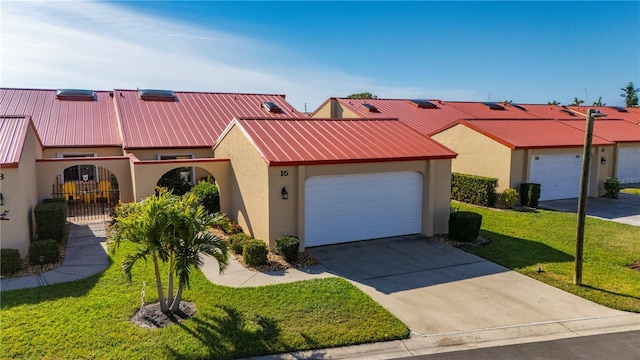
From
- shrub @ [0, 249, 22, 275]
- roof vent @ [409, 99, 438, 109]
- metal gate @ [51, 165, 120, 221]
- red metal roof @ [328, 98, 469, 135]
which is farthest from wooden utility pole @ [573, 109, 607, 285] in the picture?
roof vent @ [409, 99, 438, 109]

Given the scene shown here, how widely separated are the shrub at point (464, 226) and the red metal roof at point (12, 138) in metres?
12.6

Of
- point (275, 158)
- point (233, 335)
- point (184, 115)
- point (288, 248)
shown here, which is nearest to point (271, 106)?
point (184, 115)

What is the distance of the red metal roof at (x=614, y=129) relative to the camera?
83.1 ft

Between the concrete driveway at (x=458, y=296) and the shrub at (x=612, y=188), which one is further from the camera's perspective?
the shrub at (x=612, y=188)

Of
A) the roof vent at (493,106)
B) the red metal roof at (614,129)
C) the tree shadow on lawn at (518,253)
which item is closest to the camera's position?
the tree shadow on lawn at (518,253)

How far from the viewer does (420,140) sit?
623 inches

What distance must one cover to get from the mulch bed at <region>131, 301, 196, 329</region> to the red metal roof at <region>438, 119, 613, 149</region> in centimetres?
1662

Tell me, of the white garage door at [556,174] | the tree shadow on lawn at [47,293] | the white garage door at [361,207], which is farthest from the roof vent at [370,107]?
the tree shadow on lawn at [47,293]

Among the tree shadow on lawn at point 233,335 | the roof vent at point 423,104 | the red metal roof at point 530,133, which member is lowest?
the tree shadow on lawn at point 233,335

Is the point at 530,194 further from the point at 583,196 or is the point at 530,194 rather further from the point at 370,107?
the point at 370,107

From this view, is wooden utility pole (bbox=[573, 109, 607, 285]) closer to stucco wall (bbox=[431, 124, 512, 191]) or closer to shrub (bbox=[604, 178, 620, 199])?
stucco wall (bbox=[431, 124, 512, 191])

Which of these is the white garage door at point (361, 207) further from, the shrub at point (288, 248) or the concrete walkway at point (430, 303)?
the shrub at point (288, 248)

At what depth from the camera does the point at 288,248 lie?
1189cm

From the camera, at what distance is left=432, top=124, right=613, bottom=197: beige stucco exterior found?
20.7 meters
